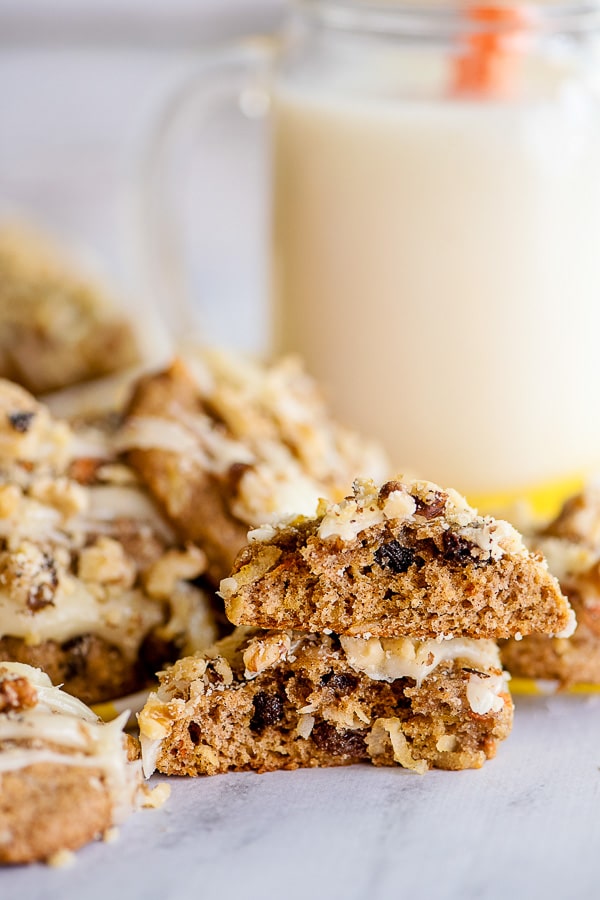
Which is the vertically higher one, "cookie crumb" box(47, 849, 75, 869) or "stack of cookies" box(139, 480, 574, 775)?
"stack of cookies" box(139, 480, 574, 775)

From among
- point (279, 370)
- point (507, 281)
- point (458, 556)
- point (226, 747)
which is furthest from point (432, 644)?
point (507, 281)

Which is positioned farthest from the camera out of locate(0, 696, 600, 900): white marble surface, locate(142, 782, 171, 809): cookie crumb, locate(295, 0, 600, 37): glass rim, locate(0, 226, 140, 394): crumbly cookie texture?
locate(0, 226, 140, 394): crumbly cookie texture

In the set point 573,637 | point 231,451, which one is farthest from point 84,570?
point 573,637

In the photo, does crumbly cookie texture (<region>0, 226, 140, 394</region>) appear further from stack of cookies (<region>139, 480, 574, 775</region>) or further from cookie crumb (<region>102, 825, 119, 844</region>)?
cookie crumb (<region>102, 825, 119, 844</region>)

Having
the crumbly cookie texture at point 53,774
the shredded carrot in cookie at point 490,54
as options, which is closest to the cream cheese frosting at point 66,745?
the crumbly cookie texture at point 53,774

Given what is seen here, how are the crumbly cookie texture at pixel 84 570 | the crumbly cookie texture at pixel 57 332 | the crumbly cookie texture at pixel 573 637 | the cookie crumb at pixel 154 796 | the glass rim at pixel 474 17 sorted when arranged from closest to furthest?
the cookie crumb at pixel 154 796 < the crumbly cookie texture at pixel 84 570 < the crumbly cookie texture at pixel 573 637 < the glass rim at pixel 474 17 < the crumbly cookie texture at pixel 57 332

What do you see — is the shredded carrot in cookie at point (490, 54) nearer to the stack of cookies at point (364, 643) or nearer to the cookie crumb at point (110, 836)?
the stack of cookies at point (364, 643)

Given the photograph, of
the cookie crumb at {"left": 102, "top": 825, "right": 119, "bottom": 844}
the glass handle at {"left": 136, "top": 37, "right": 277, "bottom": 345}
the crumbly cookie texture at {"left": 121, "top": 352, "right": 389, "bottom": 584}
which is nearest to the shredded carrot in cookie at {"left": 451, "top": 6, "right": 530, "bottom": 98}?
the glass handle at {"left": 136, "top": 37, "right": 277, "bottom": 345}
